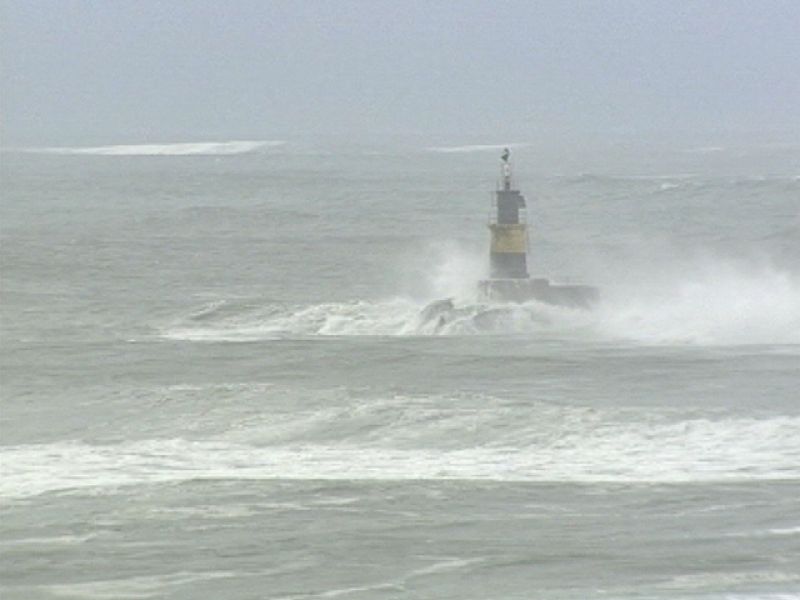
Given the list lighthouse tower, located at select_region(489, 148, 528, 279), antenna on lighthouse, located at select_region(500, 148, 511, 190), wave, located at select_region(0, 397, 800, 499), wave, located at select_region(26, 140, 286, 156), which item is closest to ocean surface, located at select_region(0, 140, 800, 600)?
wave, located at select_region(0, 397, 800, 499)

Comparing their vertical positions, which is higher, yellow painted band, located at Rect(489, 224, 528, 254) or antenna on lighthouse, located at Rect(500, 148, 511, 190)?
antenna on lighthouse, located at Rect(500, 148, 511, 190)

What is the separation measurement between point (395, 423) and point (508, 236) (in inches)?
349

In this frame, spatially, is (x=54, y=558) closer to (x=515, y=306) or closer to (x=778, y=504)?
(x=778, y=504)

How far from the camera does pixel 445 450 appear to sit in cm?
1778

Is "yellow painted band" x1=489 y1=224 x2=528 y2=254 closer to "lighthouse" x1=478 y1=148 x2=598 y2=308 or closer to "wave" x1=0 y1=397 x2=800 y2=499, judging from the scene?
"lighthouse" x1=478 y1=148 x2=598 y2=308

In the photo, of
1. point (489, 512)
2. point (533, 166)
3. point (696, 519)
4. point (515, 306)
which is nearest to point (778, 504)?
point (696, 519)

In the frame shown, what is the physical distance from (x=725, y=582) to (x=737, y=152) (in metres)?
88.3

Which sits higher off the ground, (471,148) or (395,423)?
(395,423)

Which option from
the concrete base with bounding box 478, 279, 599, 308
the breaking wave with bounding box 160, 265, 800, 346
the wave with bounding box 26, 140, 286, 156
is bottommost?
the wave with bounding box 26, 140, 286, 156

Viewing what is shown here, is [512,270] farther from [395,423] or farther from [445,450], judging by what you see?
[445,450]

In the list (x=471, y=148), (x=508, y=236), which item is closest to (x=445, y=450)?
(x=508, y=236)

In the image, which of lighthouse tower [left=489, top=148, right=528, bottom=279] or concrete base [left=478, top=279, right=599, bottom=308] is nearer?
concrete base [left=478, top=279, right=599, bottom=308]

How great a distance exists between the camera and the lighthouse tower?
27.8 metres

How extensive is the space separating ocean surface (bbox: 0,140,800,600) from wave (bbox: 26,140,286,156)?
7261cm
